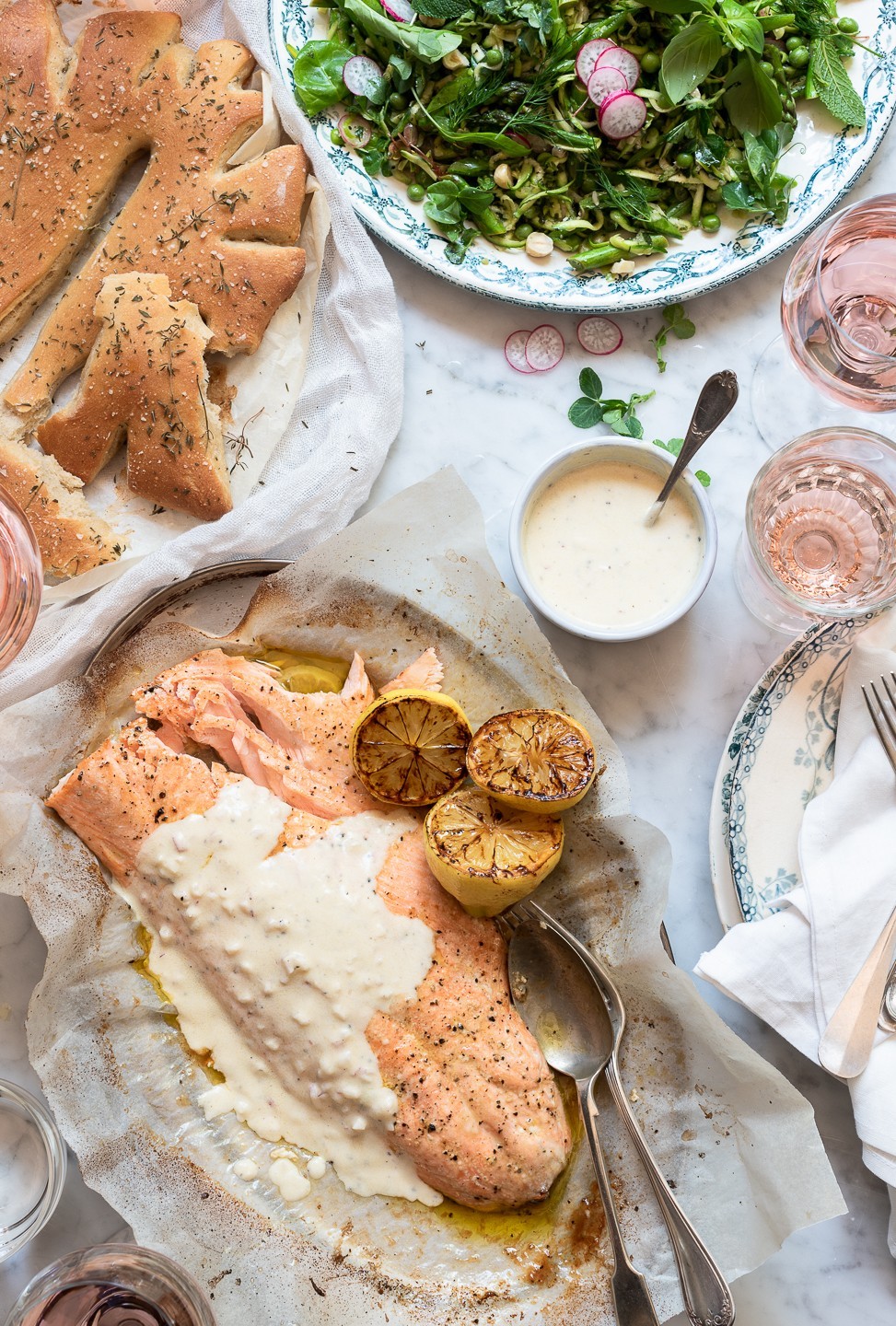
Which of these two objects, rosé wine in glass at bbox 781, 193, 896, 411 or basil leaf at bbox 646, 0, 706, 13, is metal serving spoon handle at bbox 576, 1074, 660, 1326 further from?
basil leaf at bbox 646, 0, 706, 13

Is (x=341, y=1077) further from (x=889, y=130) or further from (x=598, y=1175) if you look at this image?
(x=889, y=130)

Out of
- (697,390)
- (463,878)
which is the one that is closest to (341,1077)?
(463,878)

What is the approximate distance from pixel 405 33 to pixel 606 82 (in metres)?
0.46

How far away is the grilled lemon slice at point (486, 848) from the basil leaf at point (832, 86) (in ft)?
5.66

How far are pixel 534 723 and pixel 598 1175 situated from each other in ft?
3.18

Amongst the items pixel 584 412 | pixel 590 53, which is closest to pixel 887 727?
pixel 584 412

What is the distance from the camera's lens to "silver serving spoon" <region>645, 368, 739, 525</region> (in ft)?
8.23

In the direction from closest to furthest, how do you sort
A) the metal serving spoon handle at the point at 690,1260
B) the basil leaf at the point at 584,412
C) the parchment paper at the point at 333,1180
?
the metal serving spoon handle at the point at 690,1260, the parchment paper at the point at 333,1180, the basil leaf at the point at 584,412

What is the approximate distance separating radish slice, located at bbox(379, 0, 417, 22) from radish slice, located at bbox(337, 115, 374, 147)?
0.23 metres

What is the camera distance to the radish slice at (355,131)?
8.74ft

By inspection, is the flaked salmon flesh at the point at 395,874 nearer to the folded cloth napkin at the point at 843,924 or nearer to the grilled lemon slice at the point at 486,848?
the grilled lemon slice at the point at 486,848

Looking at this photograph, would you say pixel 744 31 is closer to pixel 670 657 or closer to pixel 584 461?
pixel 584 461

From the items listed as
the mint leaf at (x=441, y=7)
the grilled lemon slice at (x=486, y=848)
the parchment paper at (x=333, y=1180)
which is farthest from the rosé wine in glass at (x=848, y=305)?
the grilled lemon slice at (x=486, y=848)

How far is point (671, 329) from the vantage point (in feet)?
9.04
